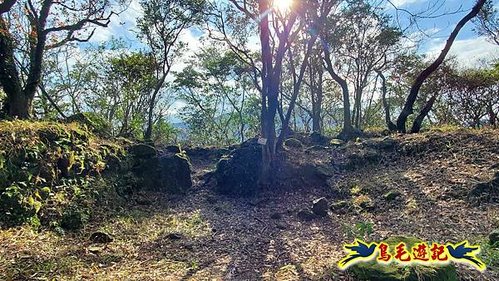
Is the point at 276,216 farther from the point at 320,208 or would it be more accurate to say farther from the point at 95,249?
the point at 95,249

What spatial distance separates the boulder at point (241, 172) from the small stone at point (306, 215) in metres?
1.72

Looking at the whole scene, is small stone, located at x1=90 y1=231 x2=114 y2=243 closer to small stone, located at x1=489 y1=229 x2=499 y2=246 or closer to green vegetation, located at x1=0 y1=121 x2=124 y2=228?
green vegetation, located at x1=0 y1=121 x2=124 y2=228

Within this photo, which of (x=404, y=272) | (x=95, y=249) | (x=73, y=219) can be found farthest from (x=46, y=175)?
(x=404, y=272)

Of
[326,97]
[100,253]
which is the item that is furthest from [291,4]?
[326,97]

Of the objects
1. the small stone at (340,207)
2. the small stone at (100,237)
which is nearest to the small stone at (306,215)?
the small stone at (340,207)

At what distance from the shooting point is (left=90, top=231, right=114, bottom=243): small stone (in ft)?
13.6

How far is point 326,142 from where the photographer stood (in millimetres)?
11336

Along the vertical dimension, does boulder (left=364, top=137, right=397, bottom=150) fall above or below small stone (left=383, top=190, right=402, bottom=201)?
above

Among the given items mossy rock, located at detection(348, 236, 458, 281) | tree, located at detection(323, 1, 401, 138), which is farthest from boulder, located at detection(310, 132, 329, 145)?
mossy rock, located at detection(348, 236, 458, 281)

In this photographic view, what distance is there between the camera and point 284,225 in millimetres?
5363

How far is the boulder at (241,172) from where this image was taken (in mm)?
7372

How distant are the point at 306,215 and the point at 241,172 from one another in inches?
88.3

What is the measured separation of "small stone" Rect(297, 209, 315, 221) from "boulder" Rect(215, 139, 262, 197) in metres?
1.72

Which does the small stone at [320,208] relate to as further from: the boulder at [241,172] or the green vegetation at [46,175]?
the green vegetation at [46,175]
